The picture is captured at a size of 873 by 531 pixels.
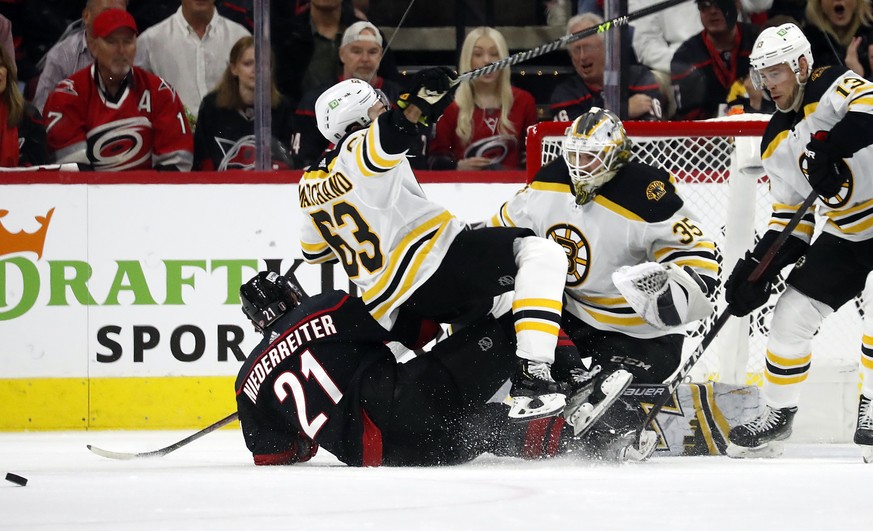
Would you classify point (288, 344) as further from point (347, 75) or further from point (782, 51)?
point (347, 75)

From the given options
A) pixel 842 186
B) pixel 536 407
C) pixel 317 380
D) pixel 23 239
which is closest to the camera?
pixel 536 407

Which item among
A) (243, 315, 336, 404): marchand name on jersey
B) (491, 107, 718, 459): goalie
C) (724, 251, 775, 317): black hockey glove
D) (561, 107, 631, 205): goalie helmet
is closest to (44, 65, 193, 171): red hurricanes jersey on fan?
(491, 107, 718, 459): goalie

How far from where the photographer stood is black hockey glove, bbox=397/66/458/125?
3.22 m

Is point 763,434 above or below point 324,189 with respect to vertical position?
below

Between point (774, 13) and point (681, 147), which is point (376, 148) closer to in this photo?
point (681, 147)

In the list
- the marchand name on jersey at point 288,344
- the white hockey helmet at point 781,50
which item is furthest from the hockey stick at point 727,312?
the marchand name on jersey at point 288,344

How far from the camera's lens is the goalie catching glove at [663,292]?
11.3ft

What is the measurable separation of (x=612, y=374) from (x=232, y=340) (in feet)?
6.99

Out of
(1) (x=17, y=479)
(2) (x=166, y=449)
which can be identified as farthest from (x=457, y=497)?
(2) (x=166, y=449)

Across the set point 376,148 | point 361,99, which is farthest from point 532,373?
point 361,99

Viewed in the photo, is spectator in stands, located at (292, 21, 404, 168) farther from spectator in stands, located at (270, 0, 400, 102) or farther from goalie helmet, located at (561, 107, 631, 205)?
goalie helmet, located at (561, 107, 631, 205)

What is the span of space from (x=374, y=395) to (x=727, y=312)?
3.63ft

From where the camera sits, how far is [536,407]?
315cm

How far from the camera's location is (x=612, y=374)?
3.34 m
